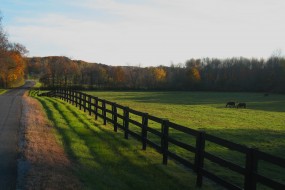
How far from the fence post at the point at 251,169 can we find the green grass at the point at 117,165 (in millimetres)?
2027

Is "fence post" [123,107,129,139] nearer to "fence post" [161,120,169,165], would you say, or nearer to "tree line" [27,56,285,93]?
"fence post" [161,120,169,165]

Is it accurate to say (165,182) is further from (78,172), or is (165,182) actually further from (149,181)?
(78,172)

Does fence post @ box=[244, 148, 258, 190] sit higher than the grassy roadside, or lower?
higher

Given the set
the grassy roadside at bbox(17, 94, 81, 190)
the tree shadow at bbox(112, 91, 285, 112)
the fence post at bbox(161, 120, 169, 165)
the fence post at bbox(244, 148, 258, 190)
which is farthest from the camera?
the tree shadow at bbox(112, 91, 285, 112)

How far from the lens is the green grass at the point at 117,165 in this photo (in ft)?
28.8

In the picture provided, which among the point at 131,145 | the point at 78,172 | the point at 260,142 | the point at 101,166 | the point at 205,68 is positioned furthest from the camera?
the point at 205,68

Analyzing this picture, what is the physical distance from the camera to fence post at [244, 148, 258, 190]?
283 inches

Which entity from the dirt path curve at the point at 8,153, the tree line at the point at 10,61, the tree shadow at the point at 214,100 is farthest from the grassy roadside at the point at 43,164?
the tree line at the point at 10,61

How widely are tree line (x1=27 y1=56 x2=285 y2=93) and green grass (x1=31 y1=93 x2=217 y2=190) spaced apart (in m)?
114

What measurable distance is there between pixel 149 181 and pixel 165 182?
1.28 ft

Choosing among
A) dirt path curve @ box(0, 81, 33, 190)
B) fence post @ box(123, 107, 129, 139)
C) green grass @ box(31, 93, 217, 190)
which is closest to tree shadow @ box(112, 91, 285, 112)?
fence post @ box(123, 107, 129, 139)

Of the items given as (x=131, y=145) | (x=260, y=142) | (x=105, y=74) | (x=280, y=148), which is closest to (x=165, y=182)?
(x=131, y=145)

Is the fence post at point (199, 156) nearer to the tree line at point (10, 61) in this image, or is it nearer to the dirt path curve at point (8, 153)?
the dirt path curve at point (8, 153)

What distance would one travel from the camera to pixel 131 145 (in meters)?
13.7
